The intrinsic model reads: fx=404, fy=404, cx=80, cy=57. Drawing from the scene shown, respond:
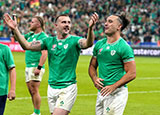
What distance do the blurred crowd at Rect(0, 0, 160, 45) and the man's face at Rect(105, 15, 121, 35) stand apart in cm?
2662

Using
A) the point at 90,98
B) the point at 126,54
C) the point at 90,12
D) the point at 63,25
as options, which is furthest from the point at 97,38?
the point at 126,54

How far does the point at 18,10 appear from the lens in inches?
1650

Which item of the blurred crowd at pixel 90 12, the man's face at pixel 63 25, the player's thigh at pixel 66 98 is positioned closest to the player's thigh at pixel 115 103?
the player's thigh at pixel 66 98

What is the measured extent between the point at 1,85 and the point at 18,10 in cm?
3632

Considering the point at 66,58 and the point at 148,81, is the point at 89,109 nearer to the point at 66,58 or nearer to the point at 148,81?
the point at 66,58

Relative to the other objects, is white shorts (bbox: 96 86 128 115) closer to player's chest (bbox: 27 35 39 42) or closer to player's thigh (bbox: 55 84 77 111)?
player's thigh (bbox: 55 84 77 111)

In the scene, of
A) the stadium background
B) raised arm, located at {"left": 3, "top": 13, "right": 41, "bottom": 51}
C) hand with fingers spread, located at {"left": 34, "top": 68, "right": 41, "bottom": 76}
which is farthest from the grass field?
raised arm, located at {"left": 3, "top": 13, "right": 41, "bottom": 51}

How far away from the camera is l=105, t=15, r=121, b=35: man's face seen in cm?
640

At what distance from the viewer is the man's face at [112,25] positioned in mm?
6402

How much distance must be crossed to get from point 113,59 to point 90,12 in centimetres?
3359

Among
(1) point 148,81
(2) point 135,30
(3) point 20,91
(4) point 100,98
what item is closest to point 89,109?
(3) point 20,91

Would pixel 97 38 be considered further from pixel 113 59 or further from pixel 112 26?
pixel 113 59

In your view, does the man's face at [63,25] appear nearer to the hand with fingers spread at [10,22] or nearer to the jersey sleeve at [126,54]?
the hand with fingers spread at [10,22]

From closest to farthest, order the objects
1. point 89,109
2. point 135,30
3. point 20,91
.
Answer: point 89,109, point 20,91, point 135,30
